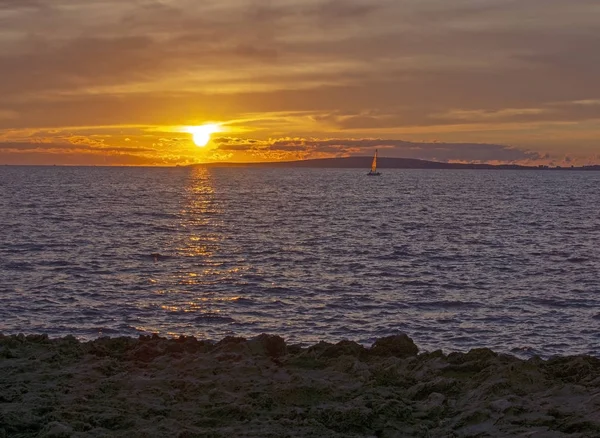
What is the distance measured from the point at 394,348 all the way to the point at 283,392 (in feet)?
14.0

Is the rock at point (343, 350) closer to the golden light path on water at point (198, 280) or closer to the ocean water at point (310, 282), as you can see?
the ocean water at point (310, 282)

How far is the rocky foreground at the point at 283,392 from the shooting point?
10.2 m

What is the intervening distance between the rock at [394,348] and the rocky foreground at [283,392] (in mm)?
29

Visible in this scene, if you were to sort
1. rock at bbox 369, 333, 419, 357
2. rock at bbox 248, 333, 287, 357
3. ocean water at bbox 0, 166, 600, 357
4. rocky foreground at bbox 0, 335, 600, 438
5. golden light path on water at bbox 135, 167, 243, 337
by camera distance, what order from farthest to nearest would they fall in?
golden light path on water at bbox 135, 167, 243, 337
ocean water at bbox 0, 166, 600, 357
rock at bbox 369, 333, 419, 357
rock at bbox 248, 333, 287, 357
rocky foreground at bbox 0, 335, 600, 438

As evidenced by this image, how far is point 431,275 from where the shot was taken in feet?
118

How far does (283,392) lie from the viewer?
459 inches

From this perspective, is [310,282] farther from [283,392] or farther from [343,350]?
[283,392]

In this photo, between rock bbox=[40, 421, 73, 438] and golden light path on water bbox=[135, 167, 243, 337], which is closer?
rock bbox=[40, 421, 73, 438]

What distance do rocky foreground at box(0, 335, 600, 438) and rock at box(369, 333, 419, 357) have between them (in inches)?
1.1

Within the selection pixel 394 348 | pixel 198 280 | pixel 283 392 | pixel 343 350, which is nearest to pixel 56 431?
pixel 283 392

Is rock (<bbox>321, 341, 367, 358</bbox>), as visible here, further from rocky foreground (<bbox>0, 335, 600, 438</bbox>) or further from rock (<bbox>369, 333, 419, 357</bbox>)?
rock (<bbox>369, 333, 419, 357</bbox>)

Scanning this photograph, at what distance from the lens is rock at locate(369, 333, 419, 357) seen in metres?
15.1

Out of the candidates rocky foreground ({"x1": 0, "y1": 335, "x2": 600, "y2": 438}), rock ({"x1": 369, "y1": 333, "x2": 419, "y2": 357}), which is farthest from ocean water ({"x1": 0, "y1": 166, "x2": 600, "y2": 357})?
rocky foreground ({"x1": 0, "y1": 335, "x2": 600, "y2": 438})

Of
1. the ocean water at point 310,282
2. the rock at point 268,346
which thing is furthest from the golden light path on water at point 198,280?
the rock at point 268,346
